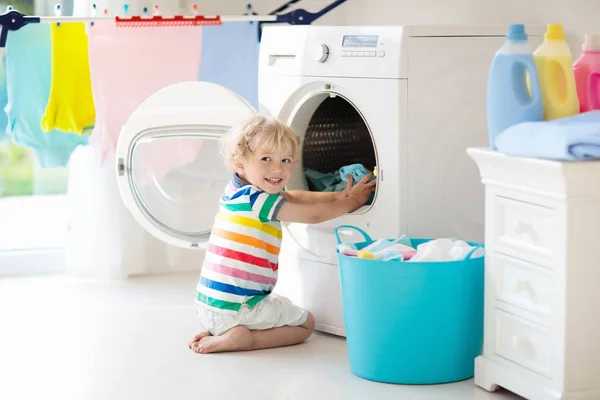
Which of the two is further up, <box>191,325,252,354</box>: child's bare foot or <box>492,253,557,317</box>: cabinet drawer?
<box>492,253,557,317</box>: cabinet drawer

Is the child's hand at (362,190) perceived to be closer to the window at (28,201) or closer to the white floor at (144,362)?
the white floor at (144,362)

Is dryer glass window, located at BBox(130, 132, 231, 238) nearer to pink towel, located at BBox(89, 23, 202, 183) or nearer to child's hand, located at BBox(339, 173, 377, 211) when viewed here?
pink towel, located at BBox(89, 23, 202, 183)

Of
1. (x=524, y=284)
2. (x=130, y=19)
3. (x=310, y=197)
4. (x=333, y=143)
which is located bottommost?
(x=524, y=284)

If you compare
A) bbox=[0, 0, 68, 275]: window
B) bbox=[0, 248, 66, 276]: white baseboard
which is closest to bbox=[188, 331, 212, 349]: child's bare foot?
bbox=[0, 248, 66, 276]: white baseboard

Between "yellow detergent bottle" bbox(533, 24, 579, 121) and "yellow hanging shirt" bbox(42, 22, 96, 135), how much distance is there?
1651 mm

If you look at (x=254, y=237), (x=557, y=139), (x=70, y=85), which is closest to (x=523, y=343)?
(x=557, y=139)

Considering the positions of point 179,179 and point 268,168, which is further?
point 179,179

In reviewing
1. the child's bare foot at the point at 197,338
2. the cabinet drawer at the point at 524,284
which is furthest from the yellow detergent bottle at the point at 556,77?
Answer: the child's bare foot at the point at 197,338

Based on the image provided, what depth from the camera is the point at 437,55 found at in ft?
8.45

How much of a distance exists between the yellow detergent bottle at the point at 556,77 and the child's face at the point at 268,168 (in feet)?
2.57

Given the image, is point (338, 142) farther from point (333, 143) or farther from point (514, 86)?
point (514, 86)

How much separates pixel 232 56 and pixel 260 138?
761mm

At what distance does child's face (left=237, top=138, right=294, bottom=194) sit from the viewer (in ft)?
8.77

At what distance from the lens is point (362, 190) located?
2.71m
